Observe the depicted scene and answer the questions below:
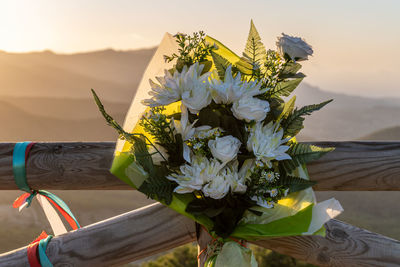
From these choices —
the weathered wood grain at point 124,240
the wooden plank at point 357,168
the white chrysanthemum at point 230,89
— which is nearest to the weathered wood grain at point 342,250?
the wooden plank at point 357,168

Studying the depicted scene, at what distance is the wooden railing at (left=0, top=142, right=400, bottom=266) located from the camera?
1332mm

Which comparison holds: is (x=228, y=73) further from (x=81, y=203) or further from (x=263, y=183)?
(x=81, y=203)

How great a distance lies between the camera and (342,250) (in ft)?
4.41

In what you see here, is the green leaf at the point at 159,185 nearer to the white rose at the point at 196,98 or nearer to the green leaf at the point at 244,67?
the white rose at the point at 196,98

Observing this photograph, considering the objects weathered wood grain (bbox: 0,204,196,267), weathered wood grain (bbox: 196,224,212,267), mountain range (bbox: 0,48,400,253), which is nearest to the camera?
weathered wood grain (bbox: 196,224,212,267)

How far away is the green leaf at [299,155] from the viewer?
1.03 meters

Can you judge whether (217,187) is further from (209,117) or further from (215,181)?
(209,117)

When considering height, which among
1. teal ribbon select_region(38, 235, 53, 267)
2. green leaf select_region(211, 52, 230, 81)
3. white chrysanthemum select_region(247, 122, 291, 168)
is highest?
green leaf select_region(211, 52, 230, 81)

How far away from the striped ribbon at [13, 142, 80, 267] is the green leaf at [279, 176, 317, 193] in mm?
868

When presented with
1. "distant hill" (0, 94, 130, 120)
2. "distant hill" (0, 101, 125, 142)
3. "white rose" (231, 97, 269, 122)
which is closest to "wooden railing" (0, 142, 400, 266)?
"white rose" (231, 97, 269, 122)

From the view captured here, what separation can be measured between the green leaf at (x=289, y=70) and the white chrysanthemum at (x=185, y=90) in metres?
0.21

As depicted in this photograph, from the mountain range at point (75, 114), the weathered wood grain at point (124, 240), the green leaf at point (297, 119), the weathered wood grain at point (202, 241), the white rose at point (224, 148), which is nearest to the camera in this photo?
the white rose at point (224, 148)

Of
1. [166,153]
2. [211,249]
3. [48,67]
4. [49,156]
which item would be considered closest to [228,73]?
[166,153]

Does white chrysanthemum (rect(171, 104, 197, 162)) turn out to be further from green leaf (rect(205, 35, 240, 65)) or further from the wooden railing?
the wooden railing
